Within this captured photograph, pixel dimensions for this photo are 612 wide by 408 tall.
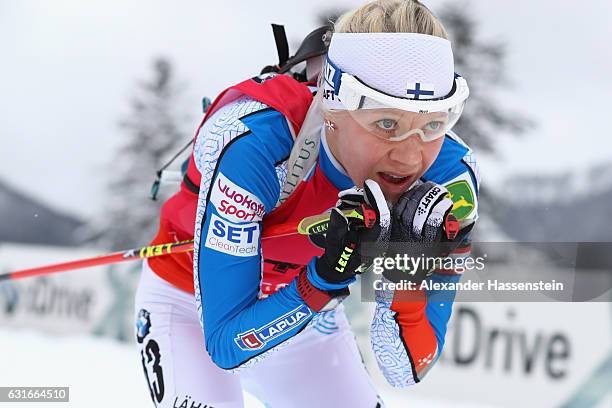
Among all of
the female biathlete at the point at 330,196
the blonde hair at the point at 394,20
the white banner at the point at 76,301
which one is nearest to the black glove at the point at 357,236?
the female biathlete at the point at 330,196

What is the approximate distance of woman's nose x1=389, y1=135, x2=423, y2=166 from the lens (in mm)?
2162

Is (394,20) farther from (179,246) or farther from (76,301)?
(76,301)

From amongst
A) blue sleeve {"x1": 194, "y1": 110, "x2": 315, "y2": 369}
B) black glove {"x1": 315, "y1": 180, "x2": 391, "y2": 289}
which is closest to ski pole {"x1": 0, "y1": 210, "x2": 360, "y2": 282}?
black glove {"x1": 315, "y1": 180, "x2": 391, "y2": 289}

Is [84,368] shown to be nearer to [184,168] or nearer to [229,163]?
[184,168]

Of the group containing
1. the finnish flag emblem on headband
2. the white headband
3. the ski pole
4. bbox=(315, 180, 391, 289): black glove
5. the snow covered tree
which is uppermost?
the snow covered tree

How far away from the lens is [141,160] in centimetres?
1706

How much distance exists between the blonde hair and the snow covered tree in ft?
45.0

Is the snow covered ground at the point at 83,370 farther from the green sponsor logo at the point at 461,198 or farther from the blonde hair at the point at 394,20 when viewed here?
the blonde hair at the point at 394,20

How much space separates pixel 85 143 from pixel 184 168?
22428mm

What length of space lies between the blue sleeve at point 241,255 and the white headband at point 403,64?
1.17ft

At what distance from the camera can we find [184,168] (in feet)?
10.4

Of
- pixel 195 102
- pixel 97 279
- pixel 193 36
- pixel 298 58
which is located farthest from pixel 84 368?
pixel 193 36

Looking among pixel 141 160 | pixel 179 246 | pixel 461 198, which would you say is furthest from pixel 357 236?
pixel 141 160

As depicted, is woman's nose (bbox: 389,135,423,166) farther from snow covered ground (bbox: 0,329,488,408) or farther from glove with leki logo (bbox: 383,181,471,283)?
snow covered ground (bbox: 0,329,488,408)
